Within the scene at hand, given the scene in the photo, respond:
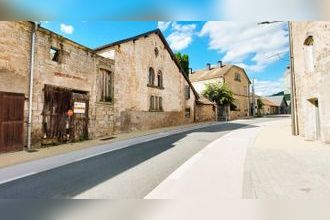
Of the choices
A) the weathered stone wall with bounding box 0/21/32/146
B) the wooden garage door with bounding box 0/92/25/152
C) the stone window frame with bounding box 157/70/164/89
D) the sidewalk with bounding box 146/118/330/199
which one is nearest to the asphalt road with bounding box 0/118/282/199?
the sidewalk with bounding box 146/118/330/199

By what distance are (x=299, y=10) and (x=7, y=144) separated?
9.87 meters

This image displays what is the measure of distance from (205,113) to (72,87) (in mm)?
18148

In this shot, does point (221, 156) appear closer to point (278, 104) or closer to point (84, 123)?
point (84, 123)

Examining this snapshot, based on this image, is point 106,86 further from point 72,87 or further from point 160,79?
point 160,79

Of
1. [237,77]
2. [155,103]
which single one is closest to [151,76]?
[155,103]

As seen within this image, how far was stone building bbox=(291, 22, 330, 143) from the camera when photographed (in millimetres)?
9406

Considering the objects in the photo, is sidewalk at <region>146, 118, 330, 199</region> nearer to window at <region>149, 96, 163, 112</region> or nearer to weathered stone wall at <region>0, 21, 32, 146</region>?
weathered stone wall at <region>0, 21, 32, 146</region>

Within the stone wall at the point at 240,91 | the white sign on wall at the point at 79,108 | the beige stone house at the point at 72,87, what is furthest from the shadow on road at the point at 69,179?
the stone wall at the point at 240,91

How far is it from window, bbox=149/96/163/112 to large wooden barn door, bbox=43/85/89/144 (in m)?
7.25

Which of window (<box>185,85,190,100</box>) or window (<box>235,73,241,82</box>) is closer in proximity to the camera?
window (<box>185,85,190,100</box>)

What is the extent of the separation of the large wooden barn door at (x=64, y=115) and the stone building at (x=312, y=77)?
1111 cm

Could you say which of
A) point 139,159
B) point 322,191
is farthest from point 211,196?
point 139,159

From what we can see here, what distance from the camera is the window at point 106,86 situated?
1394cm

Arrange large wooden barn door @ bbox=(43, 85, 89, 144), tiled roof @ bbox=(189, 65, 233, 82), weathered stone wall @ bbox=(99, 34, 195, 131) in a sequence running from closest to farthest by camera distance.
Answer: large wooden barn door @ bbox=(43, 85, 89, 144), weathered stone wall @ bbox=(99, 34, 195, 131), tiled roof @ bbox=(189, 65, 233, 82)
